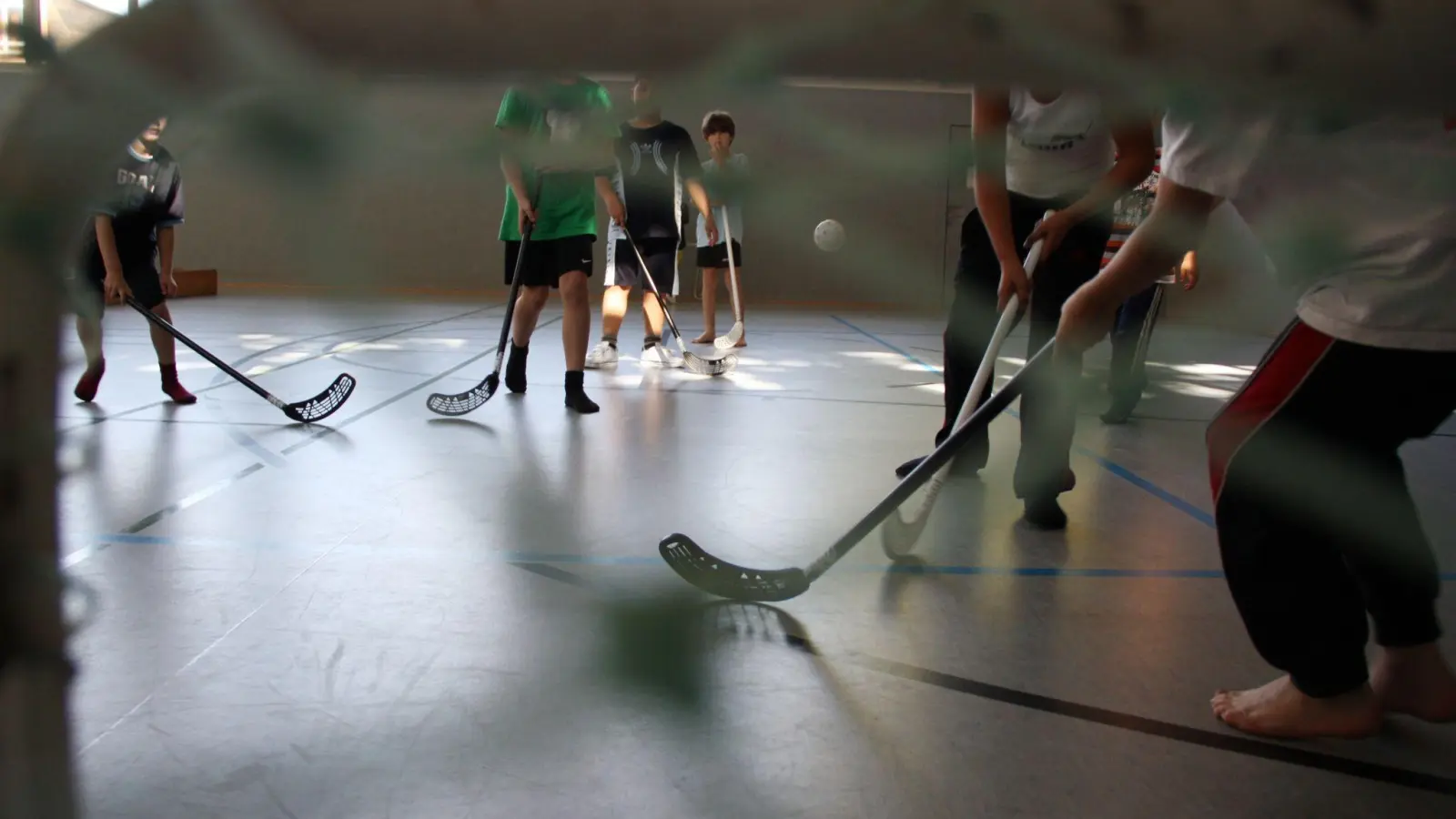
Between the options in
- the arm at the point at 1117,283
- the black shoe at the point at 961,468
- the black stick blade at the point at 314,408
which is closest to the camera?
the arm at the point at 1117,283

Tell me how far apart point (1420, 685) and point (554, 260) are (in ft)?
8.14

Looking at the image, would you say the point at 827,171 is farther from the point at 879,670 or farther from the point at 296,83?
the point at 879,670

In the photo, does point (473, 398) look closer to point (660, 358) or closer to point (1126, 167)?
point (660, 358)

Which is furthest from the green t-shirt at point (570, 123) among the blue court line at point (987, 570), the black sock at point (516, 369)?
the black sock at point (516, 369)

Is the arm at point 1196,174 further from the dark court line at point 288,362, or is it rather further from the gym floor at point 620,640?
the dark court line at point 288,362

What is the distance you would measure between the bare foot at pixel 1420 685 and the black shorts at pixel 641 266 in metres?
3.17

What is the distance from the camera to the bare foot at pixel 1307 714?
3.86ft

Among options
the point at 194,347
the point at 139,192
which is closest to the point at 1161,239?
the point at 139,192

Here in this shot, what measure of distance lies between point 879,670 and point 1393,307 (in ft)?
2.41

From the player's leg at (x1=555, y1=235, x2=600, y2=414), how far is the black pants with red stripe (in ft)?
7.73

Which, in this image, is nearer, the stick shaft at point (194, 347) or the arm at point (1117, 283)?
the arm at point (1117, 283)

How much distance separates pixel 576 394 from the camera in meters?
3.31

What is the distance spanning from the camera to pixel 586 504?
216cm

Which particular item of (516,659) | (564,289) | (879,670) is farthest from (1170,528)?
(564,289)
